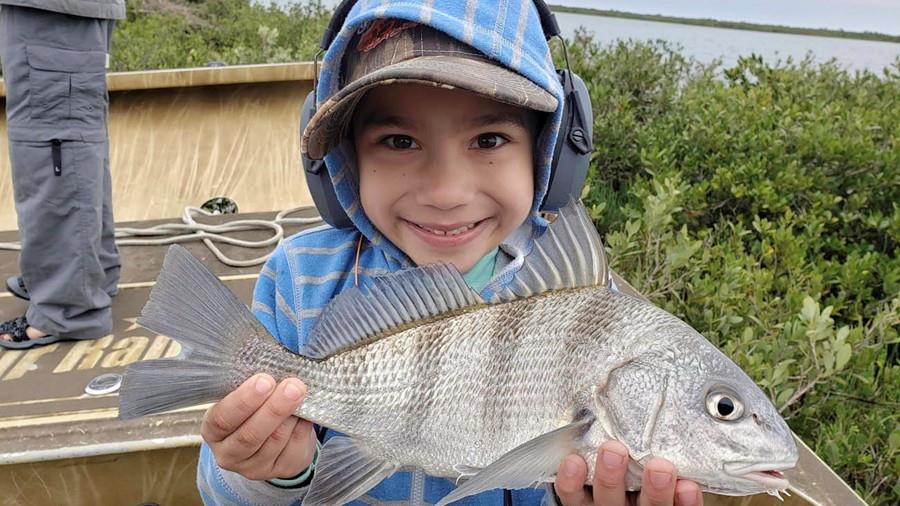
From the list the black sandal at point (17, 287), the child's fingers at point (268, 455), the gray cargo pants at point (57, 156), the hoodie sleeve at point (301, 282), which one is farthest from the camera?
the black sandal at point (17, 287)

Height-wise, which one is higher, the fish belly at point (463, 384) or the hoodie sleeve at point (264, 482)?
the fish belly at point (463, 384)

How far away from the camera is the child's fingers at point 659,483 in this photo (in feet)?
3.75

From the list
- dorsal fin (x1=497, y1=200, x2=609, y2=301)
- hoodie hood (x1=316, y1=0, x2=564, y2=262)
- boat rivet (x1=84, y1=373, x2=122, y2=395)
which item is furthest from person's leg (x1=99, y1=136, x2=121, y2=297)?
dorsal fin (x1=497, y1=200, x2=609, y2=301)

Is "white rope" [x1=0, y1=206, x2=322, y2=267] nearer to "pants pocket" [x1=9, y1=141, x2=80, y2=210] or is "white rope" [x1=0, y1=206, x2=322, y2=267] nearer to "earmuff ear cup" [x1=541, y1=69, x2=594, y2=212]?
"pants pocket" [x1=9, y1=141, x2=80, y2=210]

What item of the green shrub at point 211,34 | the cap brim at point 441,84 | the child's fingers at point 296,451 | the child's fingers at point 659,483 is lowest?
the green shrub at point 211,34

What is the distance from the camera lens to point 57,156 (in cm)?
310

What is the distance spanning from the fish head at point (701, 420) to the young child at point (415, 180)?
5 centimetres

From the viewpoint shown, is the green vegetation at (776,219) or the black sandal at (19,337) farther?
the black sandal at (19,337)

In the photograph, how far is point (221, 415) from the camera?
4.28 feet

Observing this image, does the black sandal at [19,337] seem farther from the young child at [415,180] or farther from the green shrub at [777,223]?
the green shrub at [777,223]

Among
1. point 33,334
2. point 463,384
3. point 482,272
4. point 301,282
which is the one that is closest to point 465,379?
point 463,384

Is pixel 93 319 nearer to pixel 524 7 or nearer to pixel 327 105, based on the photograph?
pixel 327 105

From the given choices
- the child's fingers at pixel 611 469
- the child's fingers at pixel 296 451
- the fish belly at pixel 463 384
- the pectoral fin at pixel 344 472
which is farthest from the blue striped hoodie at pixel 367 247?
the child's fingers at pixel 611 469

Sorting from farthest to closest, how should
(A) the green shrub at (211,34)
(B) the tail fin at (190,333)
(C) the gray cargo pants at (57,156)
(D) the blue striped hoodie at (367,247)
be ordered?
(A) the green shrub at (211,34) → (C) the gray cargo pants at (57,156) → (D) the blue striped hoodie at (367,247) → (B) the tail fin at (190,333)
